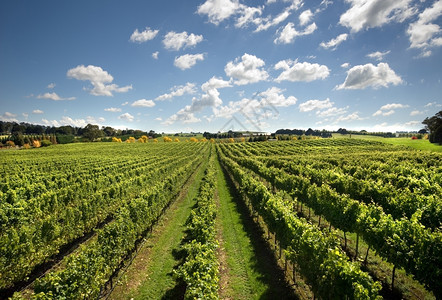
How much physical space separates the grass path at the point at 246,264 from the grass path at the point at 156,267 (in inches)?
Result: 101

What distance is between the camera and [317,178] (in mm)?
25500

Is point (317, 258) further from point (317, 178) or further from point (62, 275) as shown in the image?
point (317, 178)

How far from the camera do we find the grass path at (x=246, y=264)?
9805 mm

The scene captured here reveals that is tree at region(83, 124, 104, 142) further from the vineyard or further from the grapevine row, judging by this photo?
the grapevine row

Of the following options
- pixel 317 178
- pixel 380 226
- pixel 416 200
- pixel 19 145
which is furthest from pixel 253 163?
pixel 19 145

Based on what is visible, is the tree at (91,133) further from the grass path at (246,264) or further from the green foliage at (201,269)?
the green foliage at (201,269)

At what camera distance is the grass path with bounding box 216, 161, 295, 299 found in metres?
9.80

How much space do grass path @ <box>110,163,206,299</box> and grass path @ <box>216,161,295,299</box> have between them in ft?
8.41

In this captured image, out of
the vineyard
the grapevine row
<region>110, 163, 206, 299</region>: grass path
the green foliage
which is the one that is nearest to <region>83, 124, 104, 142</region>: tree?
the vineyard

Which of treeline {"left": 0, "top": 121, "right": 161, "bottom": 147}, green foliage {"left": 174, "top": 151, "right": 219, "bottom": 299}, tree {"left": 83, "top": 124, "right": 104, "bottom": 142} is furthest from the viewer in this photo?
tree {"left": 83, "top": 124, "right": 104, "bottom": 142}

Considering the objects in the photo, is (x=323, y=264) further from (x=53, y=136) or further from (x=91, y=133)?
(x=91, y=133)

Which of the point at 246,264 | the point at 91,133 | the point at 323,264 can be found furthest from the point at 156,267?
the point at 91,133

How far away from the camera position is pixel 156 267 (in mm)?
11836

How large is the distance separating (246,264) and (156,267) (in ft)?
15.9
